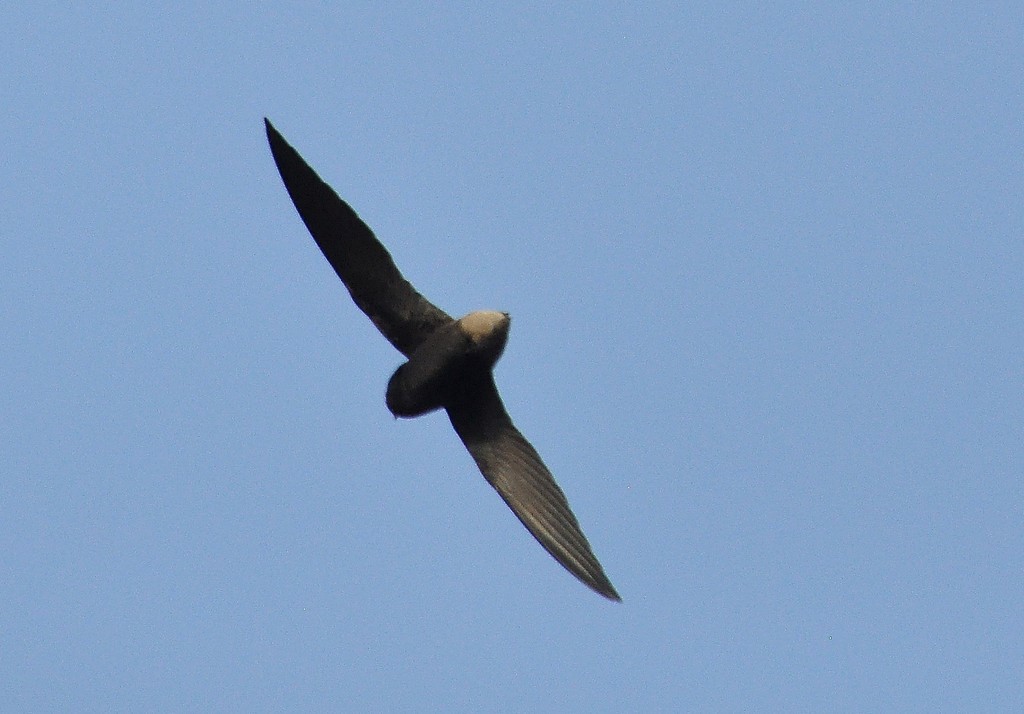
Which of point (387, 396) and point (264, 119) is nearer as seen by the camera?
point (264, 119)

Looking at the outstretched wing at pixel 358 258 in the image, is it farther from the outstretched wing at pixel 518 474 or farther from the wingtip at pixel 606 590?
the wingtip at pixel 606 590

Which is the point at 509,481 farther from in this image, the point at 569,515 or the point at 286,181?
the point at 286,181

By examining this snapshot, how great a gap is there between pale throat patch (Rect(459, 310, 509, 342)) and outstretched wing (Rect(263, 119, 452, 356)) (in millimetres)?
422

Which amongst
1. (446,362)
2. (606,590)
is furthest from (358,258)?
(606,590)

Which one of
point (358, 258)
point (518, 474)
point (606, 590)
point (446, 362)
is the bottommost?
point (606, 590)

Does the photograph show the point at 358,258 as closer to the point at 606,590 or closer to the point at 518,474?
the point at 518,474

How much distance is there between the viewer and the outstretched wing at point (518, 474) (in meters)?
13.1

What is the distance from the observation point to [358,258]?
13234mm

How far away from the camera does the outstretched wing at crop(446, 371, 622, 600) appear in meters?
13.1

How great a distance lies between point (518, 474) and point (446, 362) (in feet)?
3.32

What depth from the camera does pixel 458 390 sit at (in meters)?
13.6

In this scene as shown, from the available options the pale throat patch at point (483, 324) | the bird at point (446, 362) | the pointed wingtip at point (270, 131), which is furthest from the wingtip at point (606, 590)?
the pointed wingtip at point (270, 131)

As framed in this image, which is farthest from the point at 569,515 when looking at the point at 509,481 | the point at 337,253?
the point at 337,253

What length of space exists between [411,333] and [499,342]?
756mm
